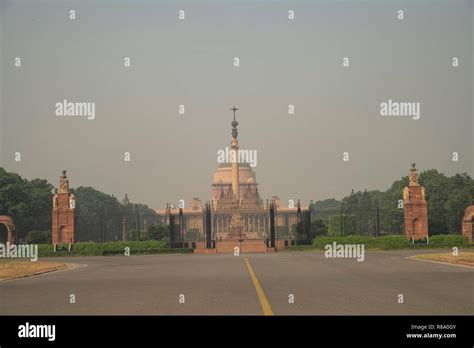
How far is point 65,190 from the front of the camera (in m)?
50.1

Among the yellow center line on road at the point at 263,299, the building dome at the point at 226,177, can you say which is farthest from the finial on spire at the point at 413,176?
the building dome at the point at 226,177

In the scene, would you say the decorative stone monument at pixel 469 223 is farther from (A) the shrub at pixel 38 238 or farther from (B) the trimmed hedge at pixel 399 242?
(A) the shrub at pixel 38 238

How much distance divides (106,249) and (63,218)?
399 centimetres

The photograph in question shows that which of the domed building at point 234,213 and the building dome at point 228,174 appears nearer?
the domed building at point 234,213

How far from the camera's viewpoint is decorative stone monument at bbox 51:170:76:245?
49000 millimetres

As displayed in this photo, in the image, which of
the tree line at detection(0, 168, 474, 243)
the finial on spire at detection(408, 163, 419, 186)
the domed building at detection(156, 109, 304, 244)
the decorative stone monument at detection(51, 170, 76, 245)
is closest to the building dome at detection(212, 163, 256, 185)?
the domed building at detection(156, 109, 304, 244)

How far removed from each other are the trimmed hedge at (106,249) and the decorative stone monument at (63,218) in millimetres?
875

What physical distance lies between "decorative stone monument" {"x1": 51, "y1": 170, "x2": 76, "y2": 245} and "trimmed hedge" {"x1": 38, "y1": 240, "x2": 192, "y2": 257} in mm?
875

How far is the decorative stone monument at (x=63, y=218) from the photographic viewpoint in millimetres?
49000

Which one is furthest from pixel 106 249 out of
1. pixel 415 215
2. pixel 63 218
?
pixel 415 215

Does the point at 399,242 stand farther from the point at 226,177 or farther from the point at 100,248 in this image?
the point at 226,177
